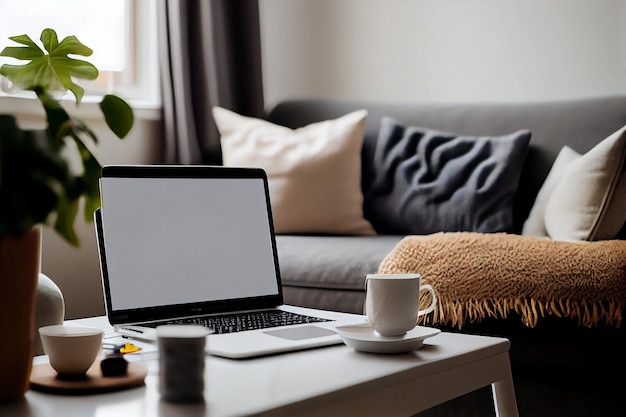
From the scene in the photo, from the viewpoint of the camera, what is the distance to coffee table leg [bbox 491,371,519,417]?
3.82 feet

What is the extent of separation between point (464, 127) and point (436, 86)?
53 cm

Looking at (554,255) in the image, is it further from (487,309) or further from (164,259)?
(164,259)

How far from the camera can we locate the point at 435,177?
100 inches

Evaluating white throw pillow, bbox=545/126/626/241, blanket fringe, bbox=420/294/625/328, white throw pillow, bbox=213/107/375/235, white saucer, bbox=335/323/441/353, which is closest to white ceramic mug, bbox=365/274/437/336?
white saucer, bbox=335/323/441/353

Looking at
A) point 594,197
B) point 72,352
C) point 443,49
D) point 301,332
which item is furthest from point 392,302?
point 443,49

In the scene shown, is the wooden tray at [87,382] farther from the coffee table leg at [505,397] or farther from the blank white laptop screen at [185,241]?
the coffee table leg at [505,397]

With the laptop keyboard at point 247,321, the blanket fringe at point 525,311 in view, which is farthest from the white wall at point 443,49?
the laptop keyboard at point 247,321

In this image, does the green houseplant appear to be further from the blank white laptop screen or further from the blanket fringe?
the blanket fringe

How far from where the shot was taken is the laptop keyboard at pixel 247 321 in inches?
48.2

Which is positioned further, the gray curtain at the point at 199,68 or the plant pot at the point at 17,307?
the gray curtain at the point at 199,68

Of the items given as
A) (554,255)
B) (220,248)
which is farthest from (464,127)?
(220,248)

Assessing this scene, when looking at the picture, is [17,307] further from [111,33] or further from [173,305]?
[111,33]

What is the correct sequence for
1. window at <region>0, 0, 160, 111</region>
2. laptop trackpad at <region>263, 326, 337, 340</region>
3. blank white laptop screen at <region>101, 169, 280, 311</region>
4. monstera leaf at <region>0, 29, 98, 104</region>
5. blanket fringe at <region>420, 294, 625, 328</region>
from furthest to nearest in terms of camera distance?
window at <region>0, 0, 160, 111</region> → blanket fringe at <region>420, 294, 625, 328</region> → blank white laptop screen at <region>101, 169, 280, 311</region> → laptop trackpad at <region>263, 326, 337, 340</region> → monstera leaf at <region>0, 29, 98, 104</region>

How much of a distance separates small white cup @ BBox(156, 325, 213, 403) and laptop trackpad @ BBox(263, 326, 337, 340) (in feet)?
1.15
